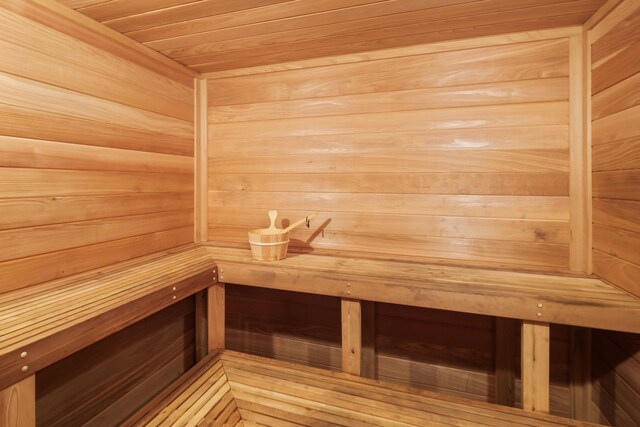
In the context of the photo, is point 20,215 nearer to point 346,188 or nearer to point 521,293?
point 346,188

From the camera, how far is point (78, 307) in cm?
130

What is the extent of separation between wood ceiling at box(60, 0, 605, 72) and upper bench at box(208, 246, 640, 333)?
3.82 ft

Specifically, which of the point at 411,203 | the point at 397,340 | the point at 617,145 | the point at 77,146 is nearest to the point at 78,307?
the point at 77,146

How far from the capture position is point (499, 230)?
184 centimetres

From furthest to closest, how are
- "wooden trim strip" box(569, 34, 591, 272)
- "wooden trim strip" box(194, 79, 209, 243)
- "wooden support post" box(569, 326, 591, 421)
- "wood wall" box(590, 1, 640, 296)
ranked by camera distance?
1. "wooden trim strip" box(194, 79, 209, 243)
2. "wooden support post" box(569, 326, 591, 421)
3. "wooden trim strip" box(569, 34, 591, 272)
4. "wood wall" box(590, 1, 640, 296)

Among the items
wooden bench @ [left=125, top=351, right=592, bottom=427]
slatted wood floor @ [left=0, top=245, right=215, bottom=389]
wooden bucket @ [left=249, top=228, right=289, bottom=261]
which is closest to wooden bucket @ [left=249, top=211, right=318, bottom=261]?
wooden bucket @ [left=249, top=228, right=289, bottom=261]

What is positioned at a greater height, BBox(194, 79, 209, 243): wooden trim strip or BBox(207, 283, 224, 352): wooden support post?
BBox(194, 79, 209, 243): wooden trim strip

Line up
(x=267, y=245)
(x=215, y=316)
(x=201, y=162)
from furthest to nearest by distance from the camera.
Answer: (x=201, y=162), (x=215, y=316), (x=267, y=245)

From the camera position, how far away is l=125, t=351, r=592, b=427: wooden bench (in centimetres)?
Answer: 143

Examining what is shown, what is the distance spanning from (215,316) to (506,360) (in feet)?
5.42

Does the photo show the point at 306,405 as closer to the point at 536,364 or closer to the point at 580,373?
the point at 536,364

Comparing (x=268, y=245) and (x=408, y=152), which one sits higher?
(x=408, y=152)

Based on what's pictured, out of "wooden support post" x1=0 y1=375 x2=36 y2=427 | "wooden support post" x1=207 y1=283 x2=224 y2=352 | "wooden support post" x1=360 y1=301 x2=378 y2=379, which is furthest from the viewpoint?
"wooden support post" x1=360 y1=301 x2=378 y2=379

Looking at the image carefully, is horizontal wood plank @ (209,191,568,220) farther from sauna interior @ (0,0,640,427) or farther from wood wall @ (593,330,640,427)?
wood wall @ (593,330,640,427)
